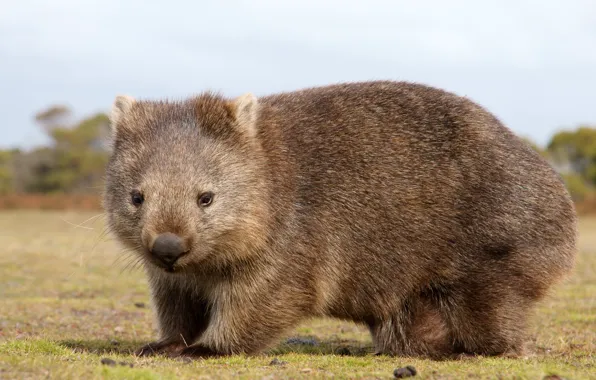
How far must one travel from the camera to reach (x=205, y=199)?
20.4 ft

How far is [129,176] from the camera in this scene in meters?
6.46

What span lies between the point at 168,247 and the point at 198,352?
1.20m

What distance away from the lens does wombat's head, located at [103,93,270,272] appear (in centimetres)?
601

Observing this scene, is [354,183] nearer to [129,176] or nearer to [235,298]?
[235,298]

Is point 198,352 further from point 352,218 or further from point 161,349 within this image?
point 352,218

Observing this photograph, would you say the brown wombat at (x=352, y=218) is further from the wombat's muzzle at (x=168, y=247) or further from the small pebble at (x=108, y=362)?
the small pebble at (x=108, y=362)

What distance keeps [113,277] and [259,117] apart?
810cm

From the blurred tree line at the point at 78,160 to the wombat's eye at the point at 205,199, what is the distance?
4362cm

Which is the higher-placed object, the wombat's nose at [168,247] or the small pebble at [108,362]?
the wombat's nose at [168,247]

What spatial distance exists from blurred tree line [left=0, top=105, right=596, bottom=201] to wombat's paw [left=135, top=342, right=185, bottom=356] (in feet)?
142

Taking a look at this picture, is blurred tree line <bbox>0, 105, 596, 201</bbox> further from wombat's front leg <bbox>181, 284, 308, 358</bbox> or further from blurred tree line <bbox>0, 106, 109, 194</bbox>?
wombat's front leg <bbox>181, 284, 308, 358</bbox>

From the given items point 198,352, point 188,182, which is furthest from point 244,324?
point 188,182

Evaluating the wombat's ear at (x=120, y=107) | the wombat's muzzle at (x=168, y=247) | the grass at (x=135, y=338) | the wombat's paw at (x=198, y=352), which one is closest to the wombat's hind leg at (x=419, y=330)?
the grass at (x=135, y=338)

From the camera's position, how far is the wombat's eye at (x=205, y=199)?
20.3 ft
